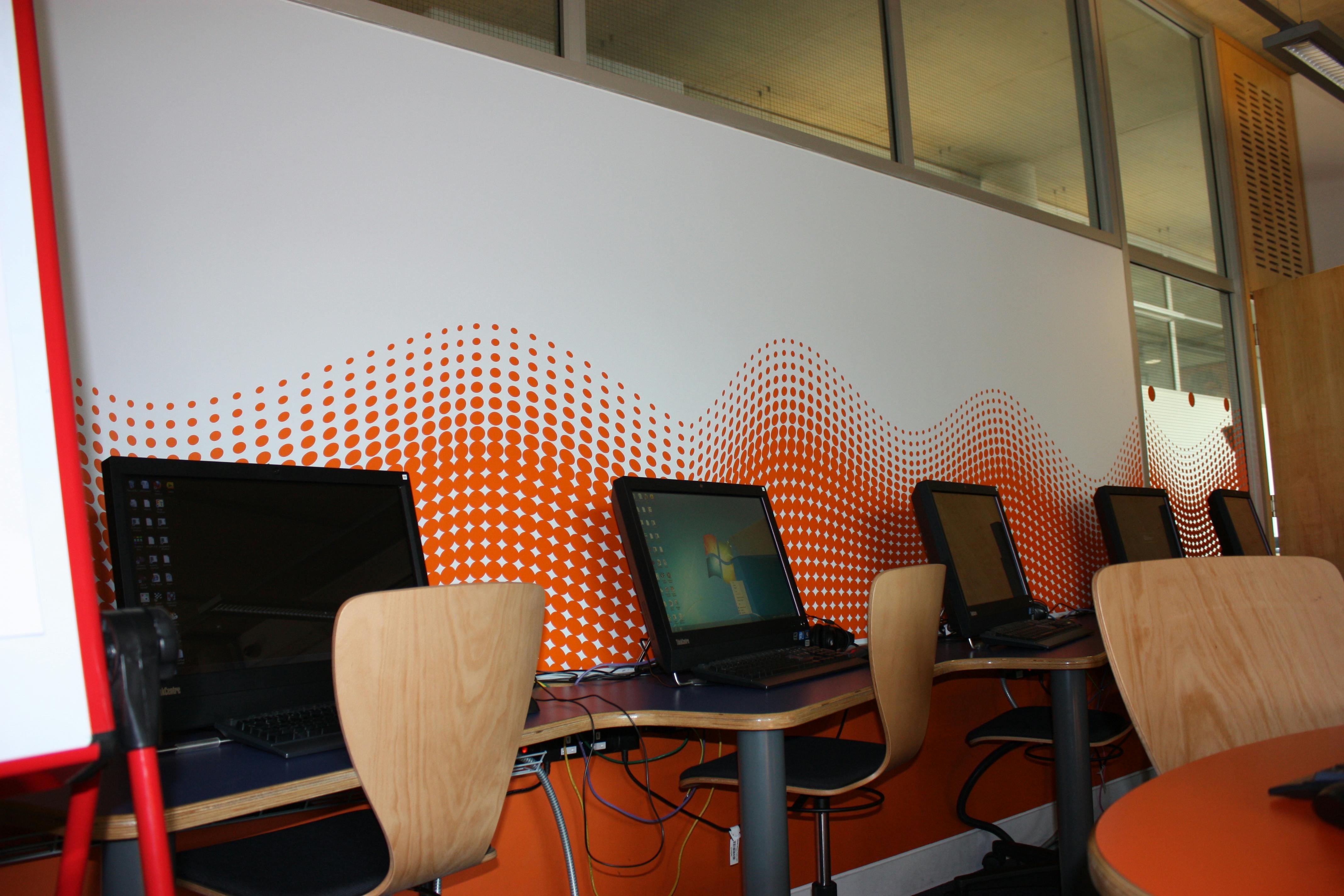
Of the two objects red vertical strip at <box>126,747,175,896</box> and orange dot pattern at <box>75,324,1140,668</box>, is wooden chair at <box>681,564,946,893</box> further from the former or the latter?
red vertical strip at <box>126,747,175,896</box>

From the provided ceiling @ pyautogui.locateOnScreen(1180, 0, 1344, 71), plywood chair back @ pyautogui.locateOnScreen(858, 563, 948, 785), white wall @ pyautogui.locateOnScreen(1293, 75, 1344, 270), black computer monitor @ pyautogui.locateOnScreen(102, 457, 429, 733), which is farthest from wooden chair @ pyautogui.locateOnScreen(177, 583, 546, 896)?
white wall @ pyautogui.locateOnScreen(1293, 75, 1344, 270)

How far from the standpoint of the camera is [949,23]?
3.57 meters

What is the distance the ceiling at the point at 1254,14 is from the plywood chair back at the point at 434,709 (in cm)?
502

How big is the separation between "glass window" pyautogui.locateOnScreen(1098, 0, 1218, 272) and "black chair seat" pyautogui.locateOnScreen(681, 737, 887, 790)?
320 centimetres

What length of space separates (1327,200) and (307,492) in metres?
5.75

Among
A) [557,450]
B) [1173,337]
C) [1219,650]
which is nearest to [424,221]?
[557,450]

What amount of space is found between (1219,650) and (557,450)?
1.45m

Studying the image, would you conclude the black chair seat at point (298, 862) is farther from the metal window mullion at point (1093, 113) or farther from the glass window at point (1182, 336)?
the metal window mullion at point (1093, 113)

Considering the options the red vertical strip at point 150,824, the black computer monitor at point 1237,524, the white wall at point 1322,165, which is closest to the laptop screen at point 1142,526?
the black computer monitor at point 1237,524

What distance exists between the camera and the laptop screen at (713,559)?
1.98 m

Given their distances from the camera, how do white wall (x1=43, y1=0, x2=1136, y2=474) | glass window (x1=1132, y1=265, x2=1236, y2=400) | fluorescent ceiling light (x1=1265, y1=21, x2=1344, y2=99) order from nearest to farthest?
white wall (x1=43, y1=0, x2=1136, y2=474), fluorescent ceiling light (x1=1265, y1=21, x2=1344, y2=99), glass window (x1=1132, y1=265, x2=1236, y2=400)

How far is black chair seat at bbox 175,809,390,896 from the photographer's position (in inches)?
48.4

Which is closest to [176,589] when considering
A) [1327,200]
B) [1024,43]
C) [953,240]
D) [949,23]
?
[953,240]

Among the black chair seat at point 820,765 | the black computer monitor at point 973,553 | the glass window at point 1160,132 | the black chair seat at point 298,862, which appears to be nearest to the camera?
the black chair seat at point 298,862
